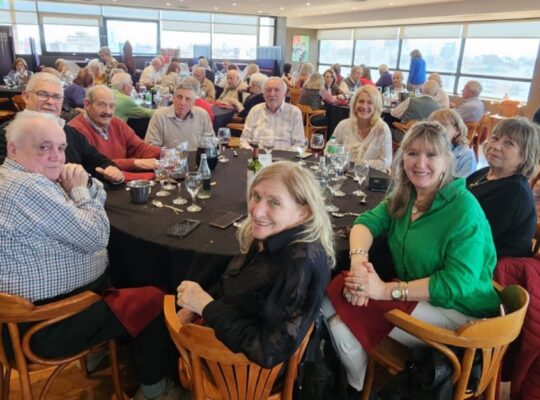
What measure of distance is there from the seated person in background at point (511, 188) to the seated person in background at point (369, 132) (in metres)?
1.18

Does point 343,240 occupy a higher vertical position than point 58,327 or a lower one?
higher

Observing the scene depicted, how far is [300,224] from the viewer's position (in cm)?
137

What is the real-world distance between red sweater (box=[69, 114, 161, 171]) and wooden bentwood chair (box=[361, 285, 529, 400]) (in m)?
2.07

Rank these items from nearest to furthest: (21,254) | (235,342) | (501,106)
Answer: (235,342)
(21,254)
(501,106)

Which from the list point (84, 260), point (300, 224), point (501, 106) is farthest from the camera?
point (501, 106)

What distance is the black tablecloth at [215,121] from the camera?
4.75 meters

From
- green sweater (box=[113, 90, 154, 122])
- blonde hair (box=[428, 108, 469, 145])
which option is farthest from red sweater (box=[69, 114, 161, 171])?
blonde hair (box=[428, 108, 469, 145])

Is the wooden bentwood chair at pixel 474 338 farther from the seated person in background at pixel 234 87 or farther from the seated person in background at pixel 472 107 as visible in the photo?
the seated person in background at pixel 234 87

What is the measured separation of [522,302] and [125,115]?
14.2 ft

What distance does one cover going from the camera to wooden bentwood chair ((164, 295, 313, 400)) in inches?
45.6

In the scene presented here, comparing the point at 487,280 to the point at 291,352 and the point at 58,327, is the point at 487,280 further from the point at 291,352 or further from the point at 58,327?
the point at 58,327

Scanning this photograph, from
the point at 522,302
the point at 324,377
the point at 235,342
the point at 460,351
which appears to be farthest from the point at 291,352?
the point at 522,302

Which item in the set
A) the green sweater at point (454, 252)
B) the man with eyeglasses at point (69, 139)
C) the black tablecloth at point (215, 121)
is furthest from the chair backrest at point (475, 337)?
the black tablecloth at point (215, 121)

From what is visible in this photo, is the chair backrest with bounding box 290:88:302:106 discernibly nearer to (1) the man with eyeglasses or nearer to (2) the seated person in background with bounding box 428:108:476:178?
(2) the seated person in background with bounding box 428:108:476:178
